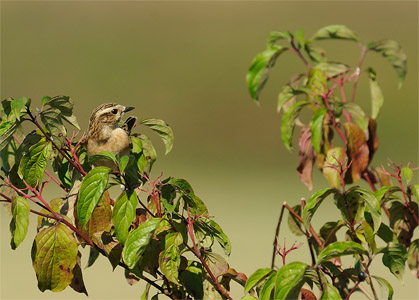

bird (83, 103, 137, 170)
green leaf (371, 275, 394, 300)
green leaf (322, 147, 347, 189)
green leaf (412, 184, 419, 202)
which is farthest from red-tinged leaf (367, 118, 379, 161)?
bird (83, 103, 137, 170)

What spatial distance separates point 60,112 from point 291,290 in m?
0.90

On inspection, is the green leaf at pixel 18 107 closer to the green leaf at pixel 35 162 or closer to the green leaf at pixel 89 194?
the green leaf at pixel 35 162

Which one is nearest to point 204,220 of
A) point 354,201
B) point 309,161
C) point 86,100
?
point 354,201

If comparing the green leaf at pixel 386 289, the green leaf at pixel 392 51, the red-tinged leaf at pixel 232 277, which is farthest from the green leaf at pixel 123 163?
the green leaf at pixel 392 51

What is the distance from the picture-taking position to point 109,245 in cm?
219

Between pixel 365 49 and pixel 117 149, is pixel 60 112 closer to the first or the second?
pixel 117 149

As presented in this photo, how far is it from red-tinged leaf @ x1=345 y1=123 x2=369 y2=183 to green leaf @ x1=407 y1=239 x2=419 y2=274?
1.27 ft

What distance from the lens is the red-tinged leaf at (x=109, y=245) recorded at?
2.17 m

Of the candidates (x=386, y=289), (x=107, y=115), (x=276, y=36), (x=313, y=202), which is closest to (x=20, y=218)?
(x=313, y=202)

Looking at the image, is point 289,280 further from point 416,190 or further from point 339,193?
point 416,190

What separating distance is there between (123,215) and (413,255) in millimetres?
1134

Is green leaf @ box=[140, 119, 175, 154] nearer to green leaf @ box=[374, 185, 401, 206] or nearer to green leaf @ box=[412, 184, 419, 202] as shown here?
green leaf @ box=[374, 185, 401, 206]

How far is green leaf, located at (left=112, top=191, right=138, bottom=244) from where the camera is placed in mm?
2015

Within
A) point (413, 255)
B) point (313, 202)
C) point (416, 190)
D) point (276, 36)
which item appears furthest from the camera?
point (276, 36)
